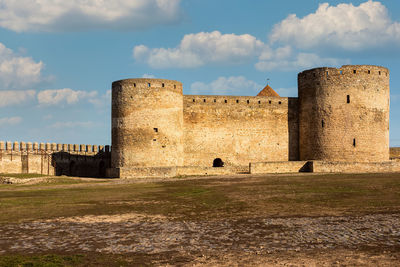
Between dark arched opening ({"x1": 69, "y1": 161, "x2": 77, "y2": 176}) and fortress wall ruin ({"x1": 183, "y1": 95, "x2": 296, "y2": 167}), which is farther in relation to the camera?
dark arched opening ({"x1": 69, "y1": 161, "x2": 77, "y2": 176})

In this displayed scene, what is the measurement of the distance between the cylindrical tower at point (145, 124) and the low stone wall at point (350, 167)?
8949 mm

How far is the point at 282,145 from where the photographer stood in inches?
1188

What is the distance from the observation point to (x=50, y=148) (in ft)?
104

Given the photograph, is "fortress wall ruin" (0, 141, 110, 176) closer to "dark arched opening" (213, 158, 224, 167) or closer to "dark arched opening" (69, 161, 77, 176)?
"dark arched opening" (69, 161, 77, 176)

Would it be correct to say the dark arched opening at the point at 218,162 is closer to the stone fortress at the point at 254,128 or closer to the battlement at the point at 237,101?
the stone fortress at the point at 254,128

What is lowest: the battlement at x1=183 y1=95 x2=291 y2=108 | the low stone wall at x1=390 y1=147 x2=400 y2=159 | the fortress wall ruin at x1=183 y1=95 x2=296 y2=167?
the low stone wall at x1=390 y1=147 x2=400 y2=159

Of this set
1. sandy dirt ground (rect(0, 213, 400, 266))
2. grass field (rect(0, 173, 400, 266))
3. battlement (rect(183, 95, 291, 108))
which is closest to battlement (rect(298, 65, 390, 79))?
battlement (rect(183, 95, 291, 108))

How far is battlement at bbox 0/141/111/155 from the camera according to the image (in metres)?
28.5

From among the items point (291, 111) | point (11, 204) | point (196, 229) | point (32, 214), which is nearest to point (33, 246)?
point (196, 229)

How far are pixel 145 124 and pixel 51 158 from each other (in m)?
9.04

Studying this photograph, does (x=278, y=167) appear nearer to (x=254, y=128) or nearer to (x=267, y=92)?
(x=254, y=128)

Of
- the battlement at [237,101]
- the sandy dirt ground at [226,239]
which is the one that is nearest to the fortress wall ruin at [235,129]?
the battlement at [237,101]

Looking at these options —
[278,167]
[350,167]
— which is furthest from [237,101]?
[350,167]

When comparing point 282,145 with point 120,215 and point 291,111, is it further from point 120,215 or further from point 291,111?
point 120,215
